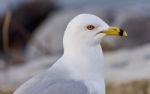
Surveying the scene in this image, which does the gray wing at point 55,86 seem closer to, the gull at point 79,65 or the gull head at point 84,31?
the gull at point 79,65

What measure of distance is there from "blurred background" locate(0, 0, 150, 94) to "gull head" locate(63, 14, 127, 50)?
51.6 inches

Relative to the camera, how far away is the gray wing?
13.6ft

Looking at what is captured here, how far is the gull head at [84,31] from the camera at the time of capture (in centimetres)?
430

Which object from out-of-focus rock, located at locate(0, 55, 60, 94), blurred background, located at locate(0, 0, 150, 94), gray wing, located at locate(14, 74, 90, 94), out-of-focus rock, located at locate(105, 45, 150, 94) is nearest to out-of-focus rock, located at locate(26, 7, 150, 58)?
blurred background, located at locate(0, 0, 150, 94)

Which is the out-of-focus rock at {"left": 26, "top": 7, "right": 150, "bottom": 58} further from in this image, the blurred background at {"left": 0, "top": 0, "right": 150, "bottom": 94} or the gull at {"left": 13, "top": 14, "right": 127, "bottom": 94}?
the gull at {"left": 13, "top": 14, "right": 127, "bottom": 94}

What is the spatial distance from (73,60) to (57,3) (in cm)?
605

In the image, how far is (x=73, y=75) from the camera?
4.25m

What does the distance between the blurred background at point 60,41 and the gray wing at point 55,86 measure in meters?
1.43

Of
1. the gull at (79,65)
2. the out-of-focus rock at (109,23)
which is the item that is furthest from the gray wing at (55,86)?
the out-of-focus rock at (109,23)

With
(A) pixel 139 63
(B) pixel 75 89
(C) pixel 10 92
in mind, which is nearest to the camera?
(B) pixel 75 89

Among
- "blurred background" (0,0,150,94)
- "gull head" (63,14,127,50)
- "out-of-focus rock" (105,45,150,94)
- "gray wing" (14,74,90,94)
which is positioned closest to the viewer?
"gray wing" (14,74,90,94)

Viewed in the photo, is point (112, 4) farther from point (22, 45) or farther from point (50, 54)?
point (50, 54)

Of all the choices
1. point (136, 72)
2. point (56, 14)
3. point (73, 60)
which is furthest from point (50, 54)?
point (73, 60)

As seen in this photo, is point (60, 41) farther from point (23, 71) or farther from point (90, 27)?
point (90, 27)
